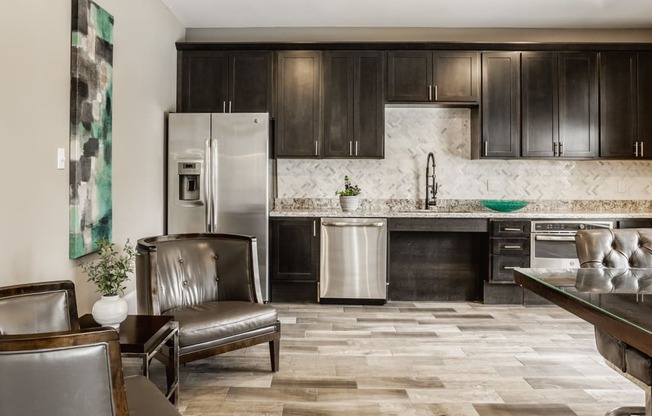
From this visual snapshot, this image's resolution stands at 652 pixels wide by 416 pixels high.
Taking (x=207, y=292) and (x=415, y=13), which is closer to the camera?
(x=207, y=292)

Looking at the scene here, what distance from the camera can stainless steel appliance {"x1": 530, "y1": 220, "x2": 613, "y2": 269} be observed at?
15.3 ft

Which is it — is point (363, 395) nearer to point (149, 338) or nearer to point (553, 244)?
point (149, 338)

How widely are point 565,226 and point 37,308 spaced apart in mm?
4393

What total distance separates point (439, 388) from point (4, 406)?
222 centimetres

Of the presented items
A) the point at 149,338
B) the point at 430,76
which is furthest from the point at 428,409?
the point at 430,76

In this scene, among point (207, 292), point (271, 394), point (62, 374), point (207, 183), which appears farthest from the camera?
point (207, 183)

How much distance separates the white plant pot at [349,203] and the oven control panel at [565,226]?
1725 millimetres

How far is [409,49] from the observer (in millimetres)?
4973

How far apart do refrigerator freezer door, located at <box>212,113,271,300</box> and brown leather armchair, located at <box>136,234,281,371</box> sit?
134 centimetres

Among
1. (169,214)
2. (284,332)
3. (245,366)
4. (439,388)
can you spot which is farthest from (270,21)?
(439,388)

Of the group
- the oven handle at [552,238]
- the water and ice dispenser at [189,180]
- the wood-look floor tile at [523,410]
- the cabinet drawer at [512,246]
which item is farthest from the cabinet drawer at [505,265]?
the water and ice dispenser at [189,180]

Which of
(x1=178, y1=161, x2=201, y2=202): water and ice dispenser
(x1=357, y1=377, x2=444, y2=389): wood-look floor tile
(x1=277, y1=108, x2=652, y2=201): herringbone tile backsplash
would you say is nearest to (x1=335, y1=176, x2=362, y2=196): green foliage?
(x1=277, y1=108, x2=652, y2=201): herringbone tile backsplash

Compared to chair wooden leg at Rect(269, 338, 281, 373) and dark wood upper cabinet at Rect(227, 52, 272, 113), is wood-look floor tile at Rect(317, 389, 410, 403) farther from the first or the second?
dark wood upper cabinet at Rect(227, 52, 272, 113)

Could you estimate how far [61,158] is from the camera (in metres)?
2.73
